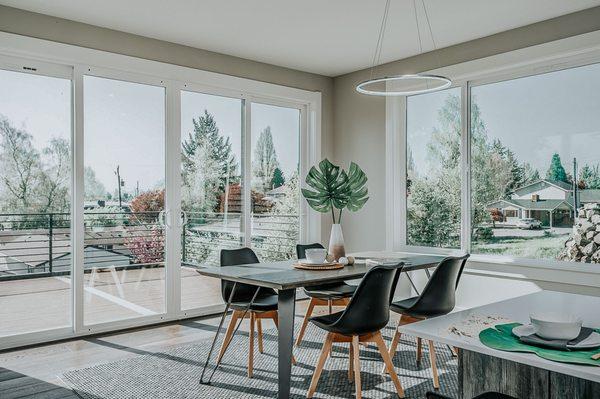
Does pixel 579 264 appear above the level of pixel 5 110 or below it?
below

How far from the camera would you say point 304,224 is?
241 inches

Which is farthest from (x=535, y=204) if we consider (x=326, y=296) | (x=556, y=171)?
(x=326, y=296)

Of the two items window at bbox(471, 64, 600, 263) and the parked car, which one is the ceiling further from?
the parked car

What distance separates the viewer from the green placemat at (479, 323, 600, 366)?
1394 millimetres

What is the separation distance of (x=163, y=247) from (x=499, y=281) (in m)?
3.12

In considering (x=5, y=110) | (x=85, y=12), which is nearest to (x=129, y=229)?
(x=5, y=110)

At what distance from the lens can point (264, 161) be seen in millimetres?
5727

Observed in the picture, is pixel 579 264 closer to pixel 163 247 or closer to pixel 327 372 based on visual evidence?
pixel 327 372

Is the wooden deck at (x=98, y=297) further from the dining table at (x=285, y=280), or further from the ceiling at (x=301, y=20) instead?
the ceiling at (x=301, y=20)

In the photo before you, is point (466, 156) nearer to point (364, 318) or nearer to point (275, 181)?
point (275, 181)

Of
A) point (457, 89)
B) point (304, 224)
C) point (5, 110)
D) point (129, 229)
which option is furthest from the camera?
point (304, 224)

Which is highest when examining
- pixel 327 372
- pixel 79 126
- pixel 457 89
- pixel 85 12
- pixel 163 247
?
pixel 85 12

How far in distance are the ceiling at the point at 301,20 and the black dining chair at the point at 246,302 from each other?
192cm

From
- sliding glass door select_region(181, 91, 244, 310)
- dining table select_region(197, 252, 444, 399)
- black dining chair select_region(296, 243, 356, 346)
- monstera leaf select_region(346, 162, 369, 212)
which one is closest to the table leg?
dining table select_region(197, 252, 444, 399)
